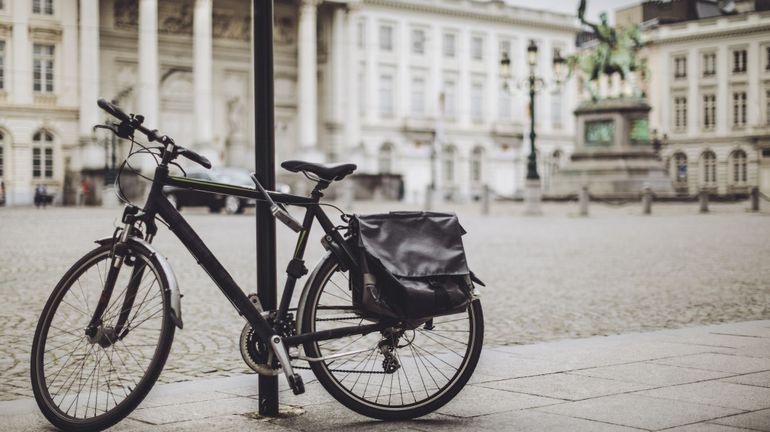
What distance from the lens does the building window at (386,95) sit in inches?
2805

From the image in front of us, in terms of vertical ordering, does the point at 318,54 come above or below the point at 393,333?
above

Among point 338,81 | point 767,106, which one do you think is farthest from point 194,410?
point 767,106

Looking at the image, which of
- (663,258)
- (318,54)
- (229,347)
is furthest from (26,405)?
(318,54)

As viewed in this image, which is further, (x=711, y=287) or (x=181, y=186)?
(x=711, y=287)

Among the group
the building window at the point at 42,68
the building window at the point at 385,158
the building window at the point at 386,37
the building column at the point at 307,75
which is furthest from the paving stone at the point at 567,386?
the building window at the point at 386,37

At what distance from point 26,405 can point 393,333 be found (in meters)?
1.68

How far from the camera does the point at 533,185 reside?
1282 inches

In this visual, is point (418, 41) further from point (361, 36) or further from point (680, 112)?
point (680, 112)

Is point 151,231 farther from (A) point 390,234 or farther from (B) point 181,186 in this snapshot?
(A) point 390,234

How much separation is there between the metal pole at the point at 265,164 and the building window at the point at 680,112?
7641 cm

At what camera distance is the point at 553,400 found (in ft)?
14.9

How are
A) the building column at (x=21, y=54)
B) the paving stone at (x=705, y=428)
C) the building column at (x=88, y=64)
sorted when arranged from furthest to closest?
the building column at (x=88, y=64) < the building column at (x=21, y=54) < the paving stone at (x=705, y=428)

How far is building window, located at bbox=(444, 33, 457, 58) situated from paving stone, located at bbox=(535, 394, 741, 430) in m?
71.9

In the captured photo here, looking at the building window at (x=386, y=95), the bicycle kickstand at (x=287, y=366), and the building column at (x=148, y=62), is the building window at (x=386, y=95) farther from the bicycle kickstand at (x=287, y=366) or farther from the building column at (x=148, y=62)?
the bicycle kickstand at (x=287, y=366)
